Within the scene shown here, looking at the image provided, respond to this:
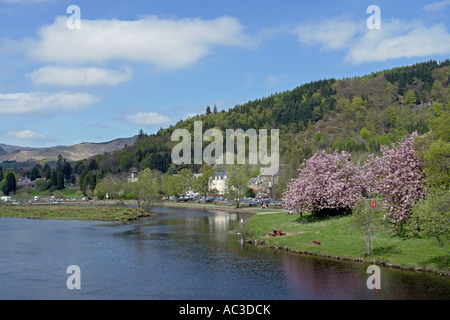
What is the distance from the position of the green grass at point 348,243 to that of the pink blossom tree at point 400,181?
333cm

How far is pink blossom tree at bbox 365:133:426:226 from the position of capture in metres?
44.6

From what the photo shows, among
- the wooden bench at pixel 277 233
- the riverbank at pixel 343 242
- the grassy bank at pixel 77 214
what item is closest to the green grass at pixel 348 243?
the riverbank at pixel 343 242

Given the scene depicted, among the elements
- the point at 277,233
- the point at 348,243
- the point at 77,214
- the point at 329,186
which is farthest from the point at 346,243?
the point at 77,214

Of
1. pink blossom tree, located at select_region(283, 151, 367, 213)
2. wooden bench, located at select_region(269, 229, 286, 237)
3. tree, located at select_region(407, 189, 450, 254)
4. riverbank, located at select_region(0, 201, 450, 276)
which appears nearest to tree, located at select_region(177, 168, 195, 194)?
riverbank, located at select_region(0, 201, 450, 276)

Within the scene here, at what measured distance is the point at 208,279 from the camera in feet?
119

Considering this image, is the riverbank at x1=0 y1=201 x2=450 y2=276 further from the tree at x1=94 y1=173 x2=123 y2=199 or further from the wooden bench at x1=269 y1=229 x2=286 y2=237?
the tree at x1=94 y1=173 x2=123 y2=199

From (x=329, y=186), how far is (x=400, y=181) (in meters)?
16.4

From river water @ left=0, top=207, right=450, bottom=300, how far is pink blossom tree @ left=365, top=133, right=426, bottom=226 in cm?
991

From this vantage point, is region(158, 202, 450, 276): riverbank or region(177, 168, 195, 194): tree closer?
region(158, 202, 450, 276): riverbank

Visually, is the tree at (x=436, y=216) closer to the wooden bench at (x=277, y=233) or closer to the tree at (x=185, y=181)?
the wooden bench at (x=277, y=233)

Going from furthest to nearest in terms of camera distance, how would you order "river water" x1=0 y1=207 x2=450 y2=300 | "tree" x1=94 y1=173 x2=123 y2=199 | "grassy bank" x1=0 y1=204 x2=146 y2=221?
"tree" x1=94 y1=173 x2=123 y2=199 → "grassy bank" x1=0 y1=204 x2=146 y2=221 → "river water" x1=0 y1=207 x2=450 y2=300

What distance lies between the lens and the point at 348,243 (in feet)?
156

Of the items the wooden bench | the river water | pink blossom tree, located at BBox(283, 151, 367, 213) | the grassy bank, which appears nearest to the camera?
the river water
